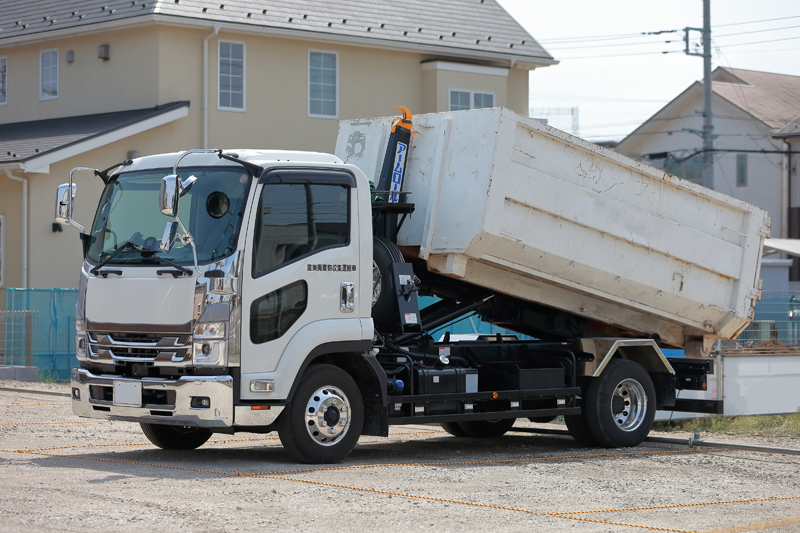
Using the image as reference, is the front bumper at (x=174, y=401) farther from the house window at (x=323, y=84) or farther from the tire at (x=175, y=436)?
the house window at (x=323, y=84)

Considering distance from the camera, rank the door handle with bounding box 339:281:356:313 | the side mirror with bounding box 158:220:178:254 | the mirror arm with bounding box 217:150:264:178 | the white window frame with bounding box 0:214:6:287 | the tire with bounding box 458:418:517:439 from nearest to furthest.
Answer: the side mirror with bounding box 158:220:178:254
the mirror arm with bounding box 217:150:264:178
the door handle with bounding box 339:281:356:313
the tire with bounding box 458:418:517:439
the white window frame with bounding box 0:214:6:287

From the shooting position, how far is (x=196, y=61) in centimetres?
2764

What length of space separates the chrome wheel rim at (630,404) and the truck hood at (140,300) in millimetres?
5496

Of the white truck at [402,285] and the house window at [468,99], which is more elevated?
the house window at [468,99]

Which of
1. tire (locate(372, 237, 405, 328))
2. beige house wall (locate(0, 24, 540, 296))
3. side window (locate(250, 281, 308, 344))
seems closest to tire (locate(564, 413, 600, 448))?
tire (locate(372, 237, 405, 328))

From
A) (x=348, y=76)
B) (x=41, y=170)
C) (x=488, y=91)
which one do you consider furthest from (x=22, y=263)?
(x=488, y=91)

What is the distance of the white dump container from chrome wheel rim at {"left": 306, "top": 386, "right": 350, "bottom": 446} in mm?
1839

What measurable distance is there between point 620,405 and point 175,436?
500cm

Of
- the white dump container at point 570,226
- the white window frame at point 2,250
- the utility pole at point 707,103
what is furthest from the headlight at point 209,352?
the utility pole at point 707,103

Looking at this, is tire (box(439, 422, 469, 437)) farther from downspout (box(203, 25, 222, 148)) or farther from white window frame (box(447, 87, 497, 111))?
white window frame (box(447, 87, 497, 111))

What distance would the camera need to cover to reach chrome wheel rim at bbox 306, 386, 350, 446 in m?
10.9

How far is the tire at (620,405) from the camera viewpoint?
Result: 13.2m

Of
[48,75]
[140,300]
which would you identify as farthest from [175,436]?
[48,75]

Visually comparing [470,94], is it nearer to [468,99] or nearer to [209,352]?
[468,99]
